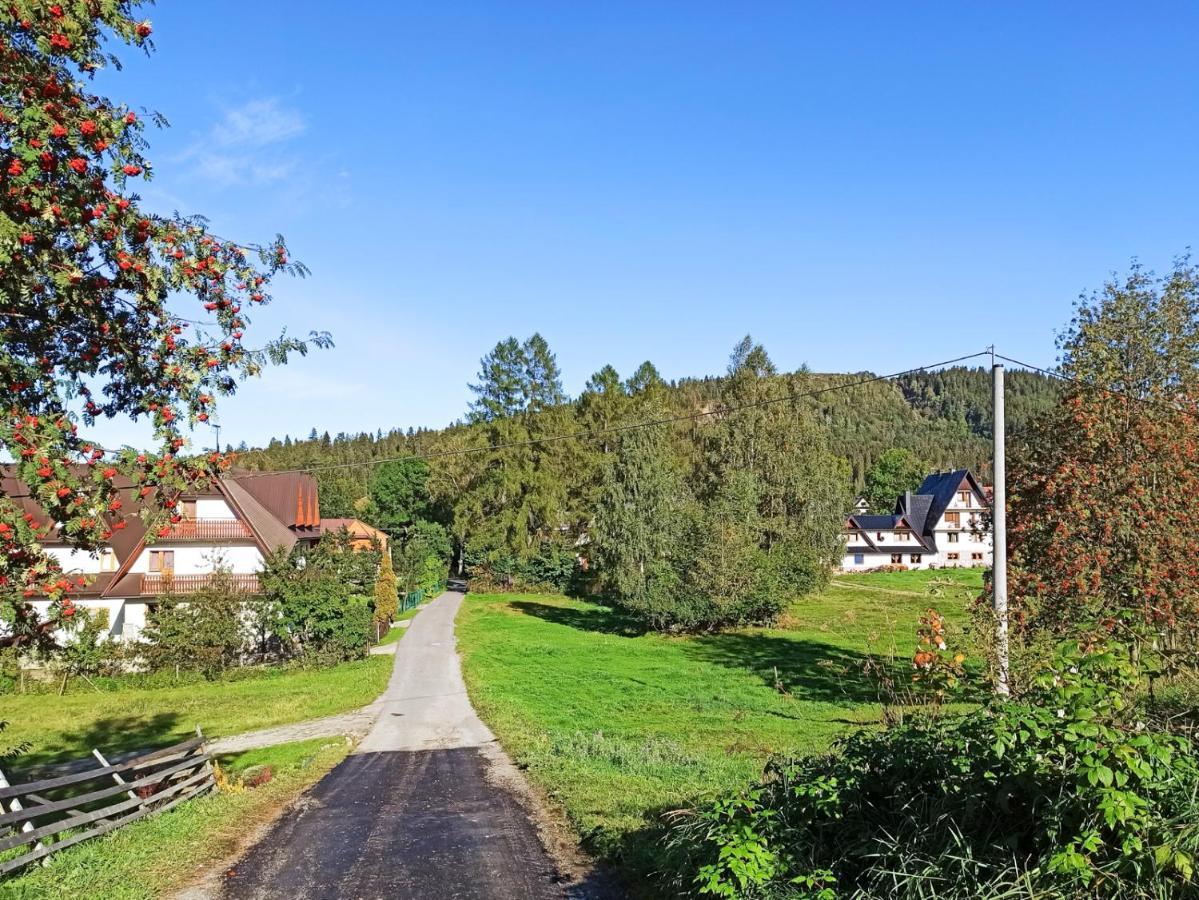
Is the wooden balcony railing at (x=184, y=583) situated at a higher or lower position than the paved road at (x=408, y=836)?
higher

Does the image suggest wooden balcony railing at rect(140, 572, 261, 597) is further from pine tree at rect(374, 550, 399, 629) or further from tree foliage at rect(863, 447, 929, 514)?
tree foliage at rect(863, 447, 929, 514)

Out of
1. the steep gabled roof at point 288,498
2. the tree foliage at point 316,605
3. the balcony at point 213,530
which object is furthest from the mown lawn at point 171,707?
the steep gabled roof at point 288,498

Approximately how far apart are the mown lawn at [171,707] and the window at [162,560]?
6.44 m

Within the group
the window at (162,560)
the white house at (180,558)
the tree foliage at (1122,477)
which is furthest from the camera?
the window at (162,560)

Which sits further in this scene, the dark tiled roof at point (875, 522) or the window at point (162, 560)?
the dark tiled roof at point (875, 522)

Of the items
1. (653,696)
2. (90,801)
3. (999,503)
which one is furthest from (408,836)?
(653,696)

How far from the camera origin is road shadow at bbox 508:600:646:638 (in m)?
43.9

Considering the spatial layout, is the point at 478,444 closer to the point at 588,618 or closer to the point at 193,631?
the point at 588,618

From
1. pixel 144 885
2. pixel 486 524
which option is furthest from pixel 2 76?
pixel 486 524

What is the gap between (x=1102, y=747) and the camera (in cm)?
459

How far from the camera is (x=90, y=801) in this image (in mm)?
11133

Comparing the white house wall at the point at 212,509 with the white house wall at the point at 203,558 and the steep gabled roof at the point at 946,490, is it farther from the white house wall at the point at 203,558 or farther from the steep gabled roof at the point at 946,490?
the steep gabled roof at the point at 946,490

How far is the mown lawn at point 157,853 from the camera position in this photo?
26.8 ft

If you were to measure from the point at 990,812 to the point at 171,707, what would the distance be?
27.2 metres
